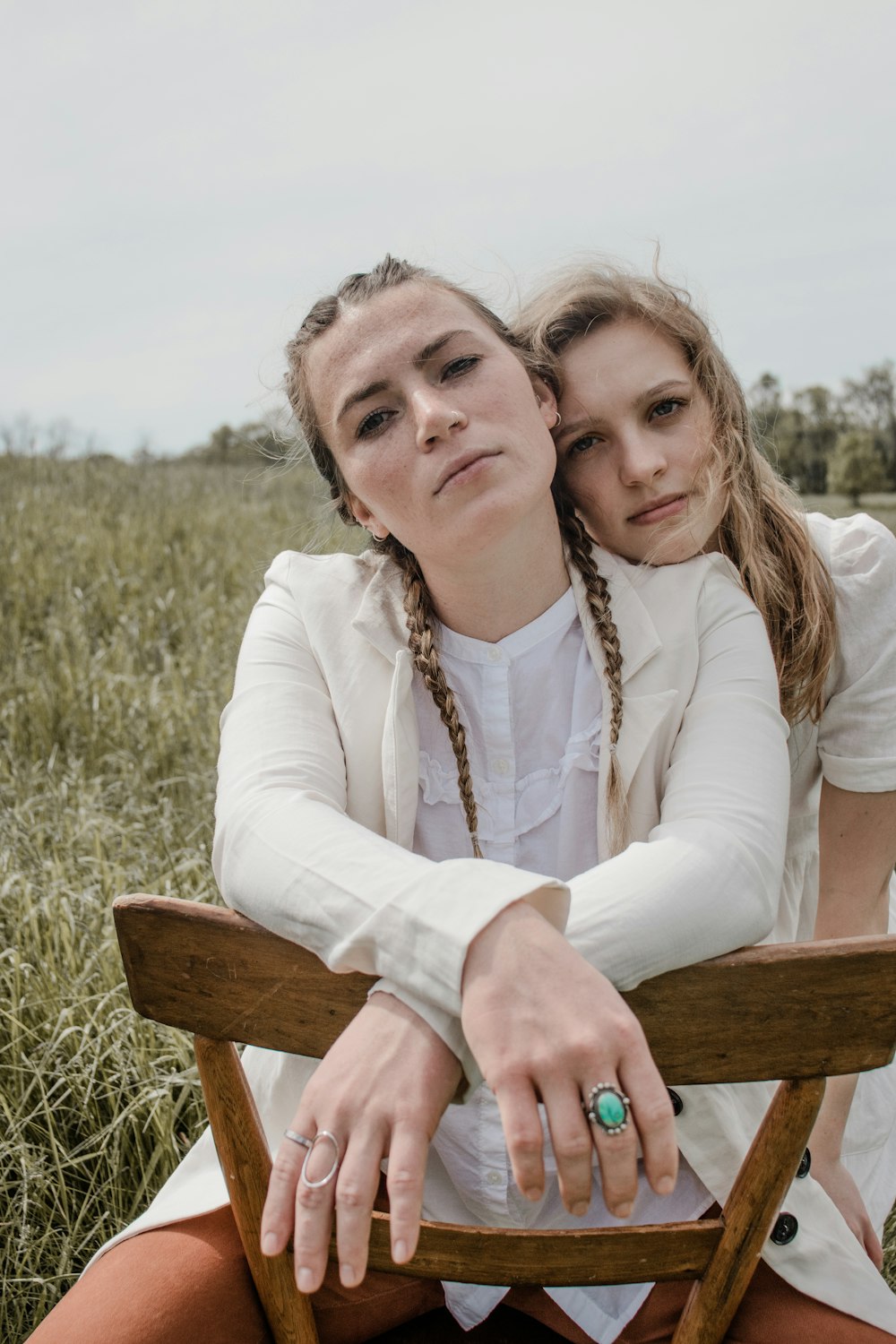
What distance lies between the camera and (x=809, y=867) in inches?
82.5

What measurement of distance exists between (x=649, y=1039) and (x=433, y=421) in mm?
1000

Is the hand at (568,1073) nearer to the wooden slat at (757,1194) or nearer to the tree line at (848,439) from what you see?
the wooden slat at (757,1194)

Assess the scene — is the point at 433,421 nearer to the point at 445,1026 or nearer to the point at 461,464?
the point at 461,464

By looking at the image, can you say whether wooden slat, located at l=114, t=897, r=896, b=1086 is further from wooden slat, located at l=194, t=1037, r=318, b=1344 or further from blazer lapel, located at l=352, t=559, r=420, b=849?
blazer lapel, located at l=352, t=559, r=420, b=849

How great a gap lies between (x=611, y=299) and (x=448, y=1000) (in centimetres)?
145

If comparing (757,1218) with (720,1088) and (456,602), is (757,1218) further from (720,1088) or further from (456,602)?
(456,602)

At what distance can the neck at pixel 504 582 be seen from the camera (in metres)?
1.75

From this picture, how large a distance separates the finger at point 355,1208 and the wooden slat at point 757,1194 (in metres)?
0.40

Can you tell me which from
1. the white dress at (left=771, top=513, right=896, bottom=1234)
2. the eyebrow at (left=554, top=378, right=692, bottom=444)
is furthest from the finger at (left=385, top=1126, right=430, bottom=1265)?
the eyebrow at (left=554, top=378, right=692, bottom=444)

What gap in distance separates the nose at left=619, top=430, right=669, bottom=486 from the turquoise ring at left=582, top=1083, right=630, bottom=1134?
1217 millimetres

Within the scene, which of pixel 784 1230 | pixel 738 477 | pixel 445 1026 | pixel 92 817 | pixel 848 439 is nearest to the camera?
pixel 445 1026

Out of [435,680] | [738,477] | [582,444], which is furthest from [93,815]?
[738,477]

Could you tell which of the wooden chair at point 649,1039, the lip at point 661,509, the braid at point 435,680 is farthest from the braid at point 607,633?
the wooden chair at point 649,1039

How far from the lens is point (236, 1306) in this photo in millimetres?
1360
